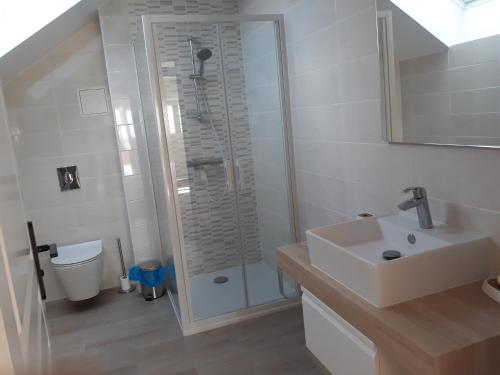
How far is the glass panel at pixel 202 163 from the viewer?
8.79ft

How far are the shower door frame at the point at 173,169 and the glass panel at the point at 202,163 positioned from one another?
36mm

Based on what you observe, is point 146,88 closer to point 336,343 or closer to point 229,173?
point 229,173

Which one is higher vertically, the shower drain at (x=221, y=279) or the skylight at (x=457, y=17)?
the skylight at (x=457, y=17)

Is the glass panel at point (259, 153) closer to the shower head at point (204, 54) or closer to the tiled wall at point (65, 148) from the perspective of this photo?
the shower head at point (204, 54)

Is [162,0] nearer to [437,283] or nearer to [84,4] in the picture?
[84,4]

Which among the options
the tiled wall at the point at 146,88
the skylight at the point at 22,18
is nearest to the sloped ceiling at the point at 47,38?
the skylight at the point at 22,18

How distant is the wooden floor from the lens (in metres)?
2.47

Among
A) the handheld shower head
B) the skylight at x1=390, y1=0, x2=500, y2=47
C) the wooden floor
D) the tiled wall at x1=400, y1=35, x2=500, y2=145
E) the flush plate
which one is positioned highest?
the handheld shower head

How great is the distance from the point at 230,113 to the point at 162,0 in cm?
127

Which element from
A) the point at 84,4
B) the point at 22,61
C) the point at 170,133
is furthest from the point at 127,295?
the point at 84,4

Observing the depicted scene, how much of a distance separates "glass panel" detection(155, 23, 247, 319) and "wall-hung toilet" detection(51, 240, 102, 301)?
0.85 meters

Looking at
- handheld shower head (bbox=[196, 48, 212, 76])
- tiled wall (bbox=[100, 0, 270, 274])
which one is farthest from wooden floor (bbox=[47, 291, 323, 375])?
handheld shower head (bbox=[196, 48, 212, 76])

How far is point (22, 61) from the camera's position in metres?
2.95

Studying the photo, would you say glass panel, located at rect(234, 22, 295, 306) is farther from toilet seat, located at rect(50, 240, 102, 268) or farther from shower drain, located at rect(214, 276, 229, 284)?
toilet seat, located at rect(50, 240, 102, 268)
